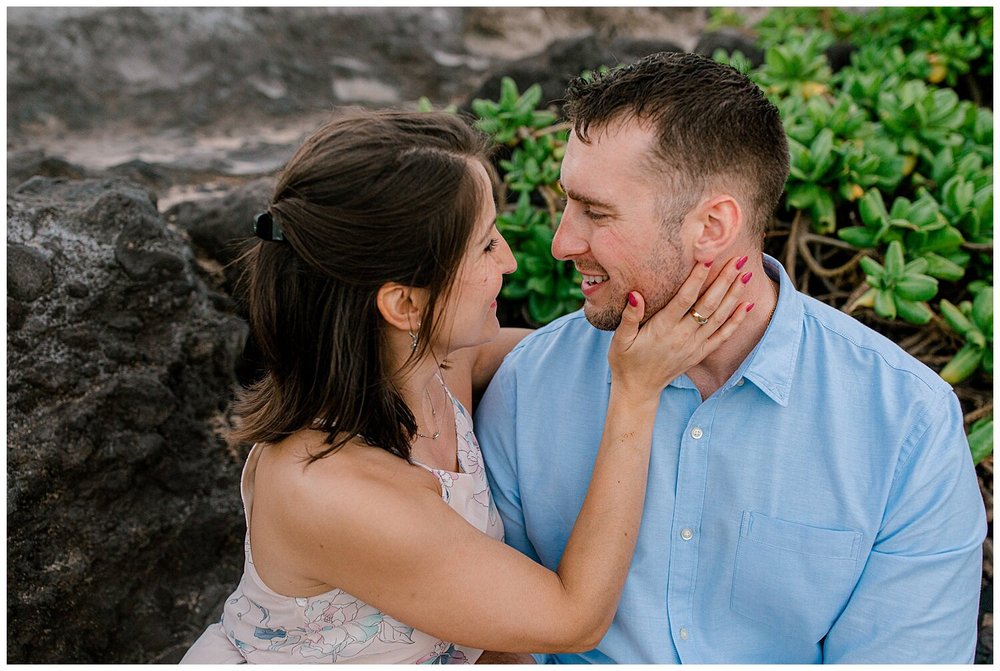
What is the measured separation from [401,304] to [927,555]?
1.35 m

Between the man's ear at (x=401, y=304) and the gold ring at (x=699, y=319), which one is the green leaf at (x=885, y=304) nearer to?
the gold ring at (x=699, y=319)

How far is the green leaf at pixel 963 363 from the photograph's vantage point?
116 inches

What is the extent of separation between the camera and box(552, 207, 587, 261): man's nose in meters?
2.32

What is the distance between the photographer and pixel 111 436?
2791mm

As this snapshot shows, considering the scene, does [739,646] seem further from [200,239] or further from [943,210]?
[200,239]

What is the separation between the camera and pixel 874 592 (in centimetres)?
213

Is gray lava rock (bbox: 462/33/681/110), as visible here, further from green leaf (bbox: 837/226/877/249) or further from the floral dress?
the floral dress

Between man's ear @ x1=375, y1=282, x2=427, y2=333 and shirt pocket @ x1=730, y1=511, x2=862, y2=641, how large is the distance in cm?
95

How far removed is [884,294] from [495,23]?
14.5 feet

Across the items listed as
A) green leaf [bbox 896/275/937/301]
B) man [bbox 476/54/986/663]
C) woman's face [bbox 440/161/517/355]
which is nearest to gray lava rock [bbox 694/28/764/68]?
green leaf [bbox 896/275/937/301]

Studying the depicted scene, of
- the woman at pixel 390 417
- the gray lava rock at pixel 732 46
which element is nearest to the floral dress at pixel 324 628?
the woman at pixel 390 417

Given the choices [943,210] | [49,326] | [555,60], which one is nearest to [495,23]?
[555,60]

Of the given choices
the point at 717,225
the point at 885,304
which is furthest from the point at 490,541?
the point at 885,304

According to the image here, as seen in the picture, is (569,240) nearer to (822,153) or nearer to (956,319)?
(822,153)
